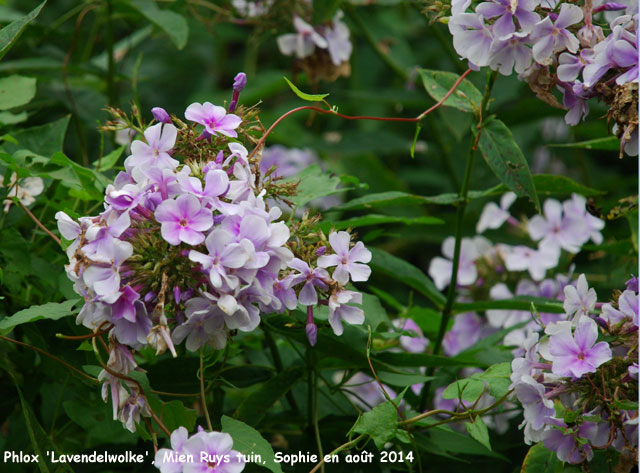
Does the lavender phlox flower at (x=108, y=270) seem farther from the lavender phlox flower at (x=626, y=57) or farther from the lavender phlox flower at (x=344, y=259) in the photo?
the lavender phlox flower at (x=626, y=57)

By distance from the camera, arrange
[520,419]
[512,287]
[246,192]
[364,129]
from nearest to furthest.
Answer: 1. [246,192]
2. [520,419]
3. [512,287]
4. [364,129]

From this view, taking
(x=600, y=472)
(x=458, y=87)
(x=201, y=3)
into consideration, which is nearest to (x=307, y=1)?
(x=201, y=3)

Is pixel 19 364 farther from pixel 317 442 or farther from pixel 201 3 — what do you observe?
pixel 201 3

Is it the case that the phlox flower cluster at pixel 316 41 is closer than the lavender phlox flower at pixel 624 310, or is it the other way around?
the lavender phlox flower at pixel 624 310

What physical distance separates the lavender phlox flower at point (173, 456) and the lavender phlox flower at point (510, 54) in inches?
22.9

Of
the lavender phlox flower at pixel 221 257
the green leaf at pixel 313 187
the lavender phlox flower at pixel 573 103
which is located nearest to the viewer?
the lavender phlox flower at pixel 221 257

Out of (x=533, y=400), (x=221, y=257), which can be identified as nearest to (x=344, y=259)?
(x=221, y=257)

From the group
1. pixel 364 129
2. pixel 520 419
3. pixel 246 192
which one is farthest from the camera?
pixel 364 129

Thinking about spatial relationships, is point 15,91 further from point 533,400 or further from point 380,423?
point 533,400

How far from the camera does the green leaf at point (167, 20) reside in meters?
1.50

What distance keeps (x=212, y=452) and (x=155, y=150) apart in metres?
0.33

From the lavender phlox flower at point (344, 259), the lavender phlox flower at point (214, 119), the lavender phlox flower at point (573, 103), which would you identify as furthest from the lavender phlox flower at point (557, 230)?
the lavender phlox flower at point (214, 119)

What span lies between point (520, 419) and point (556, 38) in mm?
635

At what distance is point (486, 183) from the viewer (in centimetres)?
209
